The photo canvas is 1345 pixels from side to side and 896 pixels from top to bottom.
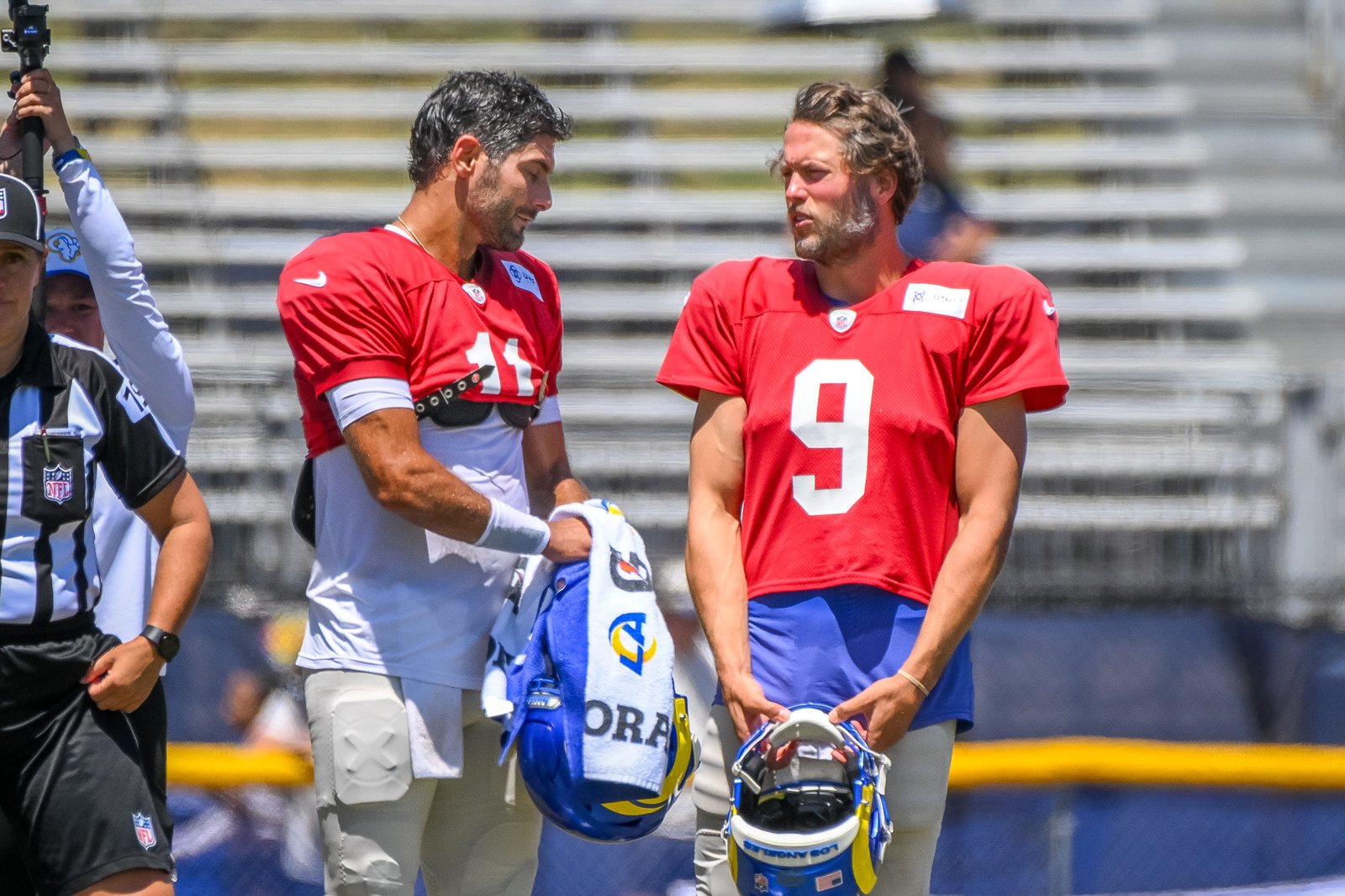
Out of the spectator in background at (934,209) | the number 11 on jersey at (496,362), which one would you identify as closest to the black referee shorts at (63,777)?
the number 11 on jersey at (496,362)

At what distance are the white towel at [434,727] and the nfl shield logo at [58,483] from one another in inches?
24.8

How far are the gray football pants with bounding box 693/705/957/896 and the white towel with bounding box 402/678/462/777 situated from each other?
1.37 ft

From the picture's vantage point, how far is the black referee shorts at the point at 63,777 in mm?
2578

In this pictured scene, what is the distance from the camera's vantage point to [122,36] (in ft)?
25.8

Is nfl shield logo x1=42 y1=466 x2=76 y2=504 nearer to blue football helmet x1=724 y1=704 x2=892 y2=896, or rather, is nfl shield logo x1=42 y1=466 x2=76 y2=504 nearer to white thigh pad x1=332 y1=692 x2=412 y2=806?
white thigh pad x1=332 y1=692 x2=412 y2=806

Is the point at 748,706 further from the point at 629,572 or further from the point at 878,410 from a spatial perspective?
the point at 878,410

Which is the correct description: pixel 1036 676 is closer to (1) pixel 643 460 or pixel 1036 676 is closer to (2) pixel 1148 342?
(1) pixel 643 460

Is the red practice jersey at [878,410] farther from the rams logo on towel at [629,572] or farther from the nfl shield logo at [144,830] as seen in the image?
the nfl shield logo at [144,830]

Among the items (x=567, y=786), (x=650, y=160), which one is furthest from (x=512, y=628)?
(x=650, y=160)

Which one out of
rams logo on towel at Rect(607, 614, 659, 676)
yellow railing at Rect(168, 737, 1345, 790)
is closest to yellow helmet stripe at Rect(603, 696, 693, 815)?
rams logo on towel at Rect(607, 614, 659, 676)

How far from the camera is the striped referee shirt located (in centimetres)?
259

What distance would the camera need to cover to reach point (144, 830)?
8.62 feet

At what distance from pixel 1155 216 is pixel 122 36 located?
508 cm

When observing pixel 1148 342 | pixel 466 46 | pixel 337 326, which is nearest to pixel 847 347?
pixel 337 326
